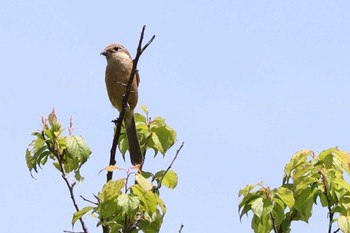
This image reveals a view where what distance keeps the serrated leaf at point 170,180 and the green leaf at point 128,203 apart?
2.11ft

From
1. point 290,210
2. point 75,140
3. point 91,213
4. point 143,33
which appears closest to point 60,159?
point 75,140

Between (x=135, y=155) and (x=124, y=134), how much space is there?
26.4 inches

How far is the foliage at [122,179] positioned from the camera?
4.45 metres

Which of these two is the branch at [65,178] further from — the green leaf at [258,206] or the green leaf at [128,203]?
the green leaf at [258,206]

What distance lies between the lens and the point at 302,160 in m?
4.64

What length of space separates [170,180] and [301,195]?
3.38 ft

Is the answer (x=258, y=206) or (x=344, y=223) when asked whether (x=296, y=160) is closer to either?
(x=258, y=206)

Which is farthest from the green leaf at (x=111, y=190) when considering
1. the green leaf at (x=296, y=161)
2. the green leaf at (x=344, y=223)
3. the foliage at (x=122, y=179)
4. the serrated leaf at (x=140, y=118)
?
the green leaf at (x=344, y=223)

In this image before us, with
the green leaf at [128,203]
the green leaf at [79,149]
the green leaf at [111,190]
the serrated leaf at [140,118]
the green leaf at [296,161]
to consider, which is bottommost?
the green leaf at [128,203]

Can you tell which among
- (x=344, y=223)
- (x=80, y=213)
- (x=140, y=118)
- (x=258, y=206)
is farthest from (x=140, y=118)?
(x=344, y=223)

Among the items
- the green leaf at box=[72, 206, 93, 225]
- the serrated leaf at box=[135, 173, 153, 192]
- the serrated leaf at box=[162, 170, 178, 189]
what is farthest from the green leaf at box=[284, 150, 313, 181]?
the green leaf at box=[72, 206, 93, 225]

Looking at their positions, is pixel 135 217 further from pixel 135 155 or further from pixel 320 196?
pixel 135 155

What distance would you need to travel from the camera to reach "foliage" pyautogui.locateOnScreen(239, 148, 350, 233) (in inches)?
172

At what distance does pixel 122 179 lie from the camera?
181 inches
